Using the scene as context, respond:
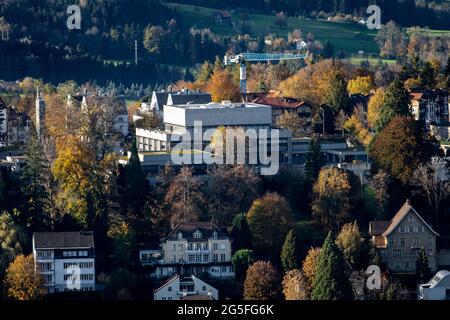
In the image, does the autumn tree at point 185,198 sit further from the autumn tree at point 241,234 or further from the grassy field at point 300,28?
the grassy field at point 300,28

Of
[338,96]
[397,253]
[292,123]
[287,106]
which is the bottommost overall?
[397,253]

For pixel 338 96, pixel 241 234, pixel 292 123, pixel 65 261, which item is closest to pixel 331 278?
pixel 241 234

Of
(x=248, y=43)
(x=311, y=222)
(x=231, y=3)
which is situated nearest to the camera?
(x=311, y=222)

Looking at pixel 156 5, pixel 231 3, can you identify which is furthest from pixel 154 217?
pixel 231 3

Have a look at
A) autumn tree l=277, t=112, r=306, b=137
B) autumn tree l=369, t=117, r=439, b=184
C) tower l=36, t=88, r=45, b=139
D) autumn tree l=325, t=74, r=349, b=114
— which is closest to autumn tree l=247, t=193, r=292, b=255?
autumn tree l=369, t=117, r=439, b=184

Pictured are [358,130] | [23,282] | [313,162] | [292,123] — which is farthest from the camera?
[292,123]

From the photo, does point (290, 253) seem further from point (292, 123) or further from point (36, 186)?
point (292, 123)
